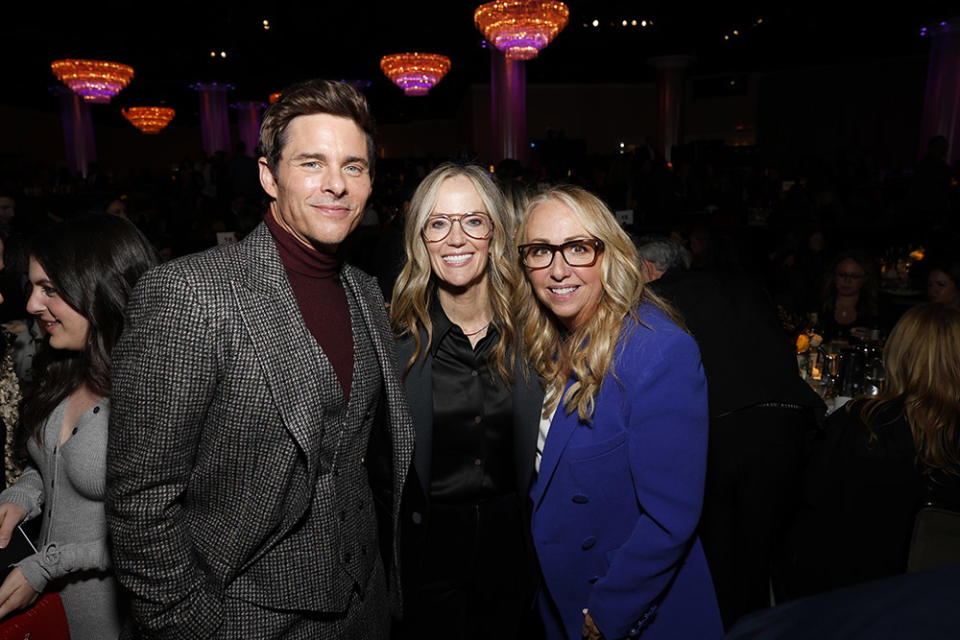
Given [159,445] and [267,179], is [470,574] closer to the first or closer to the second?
[159,445]

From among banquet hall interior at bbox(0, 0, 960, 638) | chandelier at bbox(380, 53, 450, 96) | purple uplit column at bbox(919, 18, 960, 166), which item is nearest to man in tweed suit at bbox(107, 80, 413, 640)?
banquet hall interior at bbox(0, 0, 960, 638)

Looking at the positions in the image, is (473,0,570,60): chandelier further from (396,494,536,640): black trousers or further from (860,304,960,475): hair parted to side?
(396,494,536,640): black trousers

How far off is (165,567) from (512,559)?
40.8 inches

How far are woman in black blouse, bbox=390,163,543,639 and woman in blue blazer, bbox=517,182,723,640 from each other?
0.17 m

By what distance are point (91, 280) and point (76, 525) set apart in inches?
26.4

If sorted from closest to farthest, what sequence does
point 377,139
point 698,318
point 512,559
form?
point 377,139, point 512,559, point 698,318

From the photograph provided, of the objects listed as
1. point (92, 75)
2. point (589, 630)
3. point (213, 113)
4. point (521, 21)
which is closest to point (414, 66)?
point (521, 21)

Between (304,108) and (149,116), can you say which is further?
(149,116)

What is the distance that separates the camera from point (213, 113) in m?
16.9

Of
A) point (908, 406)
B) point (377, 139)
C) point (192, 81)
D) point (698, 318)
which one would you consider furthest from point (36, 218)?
point (192, 81)

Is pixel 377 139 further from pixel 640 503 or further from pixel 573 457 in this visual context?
pixel 640 503

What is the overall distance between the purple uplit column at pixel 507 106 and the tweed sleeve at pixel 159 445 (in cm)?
1196

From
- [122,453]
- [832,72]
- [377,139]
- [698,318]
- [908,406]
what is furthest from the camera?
[832,72]

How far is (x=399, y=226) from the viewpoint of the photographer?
4.52 m
